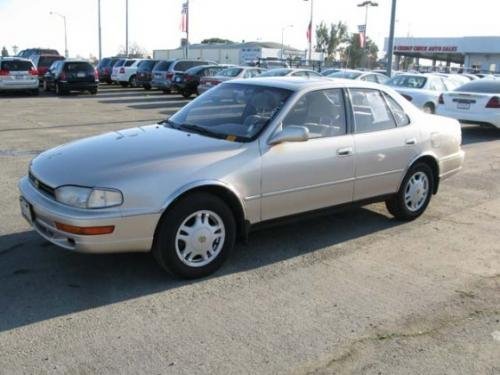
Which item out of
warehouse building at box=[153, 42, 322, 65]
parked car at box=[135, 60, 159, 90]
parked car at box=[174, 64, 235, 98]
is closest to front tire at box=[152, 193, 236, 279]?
parked car at box=[174, 64, 235, 98]

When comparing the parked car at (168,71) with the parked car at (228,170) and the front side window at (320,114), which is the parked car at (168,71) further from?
the front side window at (320,114)

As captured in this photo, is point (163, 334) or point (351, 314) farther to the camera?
point (351, 314)

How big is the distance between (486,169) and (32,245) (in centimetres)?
757

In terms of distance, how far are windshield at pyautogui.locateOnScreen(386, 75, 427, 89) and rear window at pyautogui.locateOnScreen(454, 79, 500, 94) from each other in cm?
158

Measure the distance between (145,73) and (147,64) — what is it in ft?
2.71

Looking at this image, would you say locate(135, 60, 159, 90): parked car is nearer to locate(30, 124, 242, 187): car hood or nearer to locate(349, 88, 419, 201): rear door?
locate(349, 88, 419, 201): rear door

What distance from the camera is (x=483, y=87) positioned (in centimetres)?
1434

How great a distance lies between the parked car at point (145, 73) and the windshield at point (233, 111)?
2382 centimetres

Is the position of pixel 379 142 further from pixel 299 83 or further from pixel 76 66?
pixel 76 66

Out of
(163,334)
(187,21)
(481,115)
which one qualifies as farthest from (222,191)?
(187,21)

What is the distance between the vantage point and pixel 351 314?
4047 millimetres

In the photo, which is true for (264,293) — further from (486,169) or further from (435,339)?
(486,169)

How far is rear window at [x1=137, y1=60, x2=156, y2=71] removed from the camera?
29.3m

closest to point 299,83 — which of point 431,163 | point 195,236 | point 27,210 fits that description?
point 195,236
